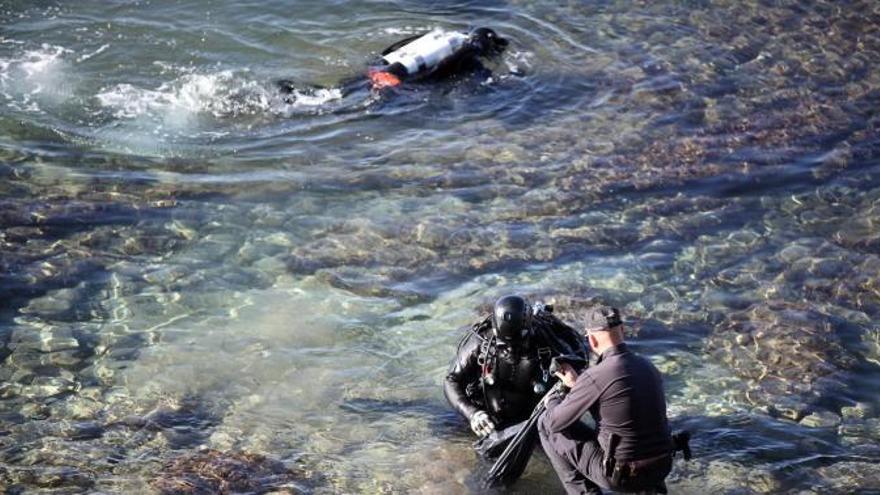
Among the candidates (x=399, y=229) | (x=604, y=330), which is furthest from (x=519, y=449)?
(x=399, y=229)

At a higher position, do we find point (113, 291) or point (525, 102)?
point (525, 102)

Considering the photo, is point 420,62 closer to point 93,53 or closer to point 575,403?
point 93,53

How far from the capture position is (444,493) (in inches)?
275

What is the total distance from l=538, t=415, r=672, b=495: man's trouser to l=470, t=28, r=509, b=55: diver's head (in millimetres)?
8632

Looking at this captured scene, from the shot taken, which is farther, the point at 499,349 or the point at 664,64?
the point at 664,64

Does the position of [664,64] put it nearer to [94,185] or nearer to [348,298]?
[348,298]

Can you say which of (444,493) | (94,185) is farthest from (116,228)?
(444,493)

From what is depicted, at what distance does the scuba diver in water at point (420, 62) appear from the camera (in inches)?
533

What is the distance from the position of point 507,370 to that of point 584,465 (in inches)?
42.9

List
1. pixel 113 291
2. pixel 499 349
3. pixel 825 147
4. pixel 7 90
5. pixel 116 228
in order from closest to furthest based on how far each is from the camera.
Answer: pixel 499 349 → pixel 113 291 → pixel 116 228 → pixel 825 147 → pixel 7 90

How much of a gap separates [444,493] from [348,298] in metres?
2.94

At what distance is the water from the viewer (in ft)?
24.9

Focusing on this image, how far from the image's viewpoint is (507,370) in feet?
22.9

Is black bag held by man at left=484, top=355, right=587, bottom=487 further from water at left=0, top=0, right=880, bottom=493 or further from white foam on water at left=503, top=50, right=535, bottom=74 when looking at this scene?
white foam on water at left=503, top=50, right=535, bottom=74
